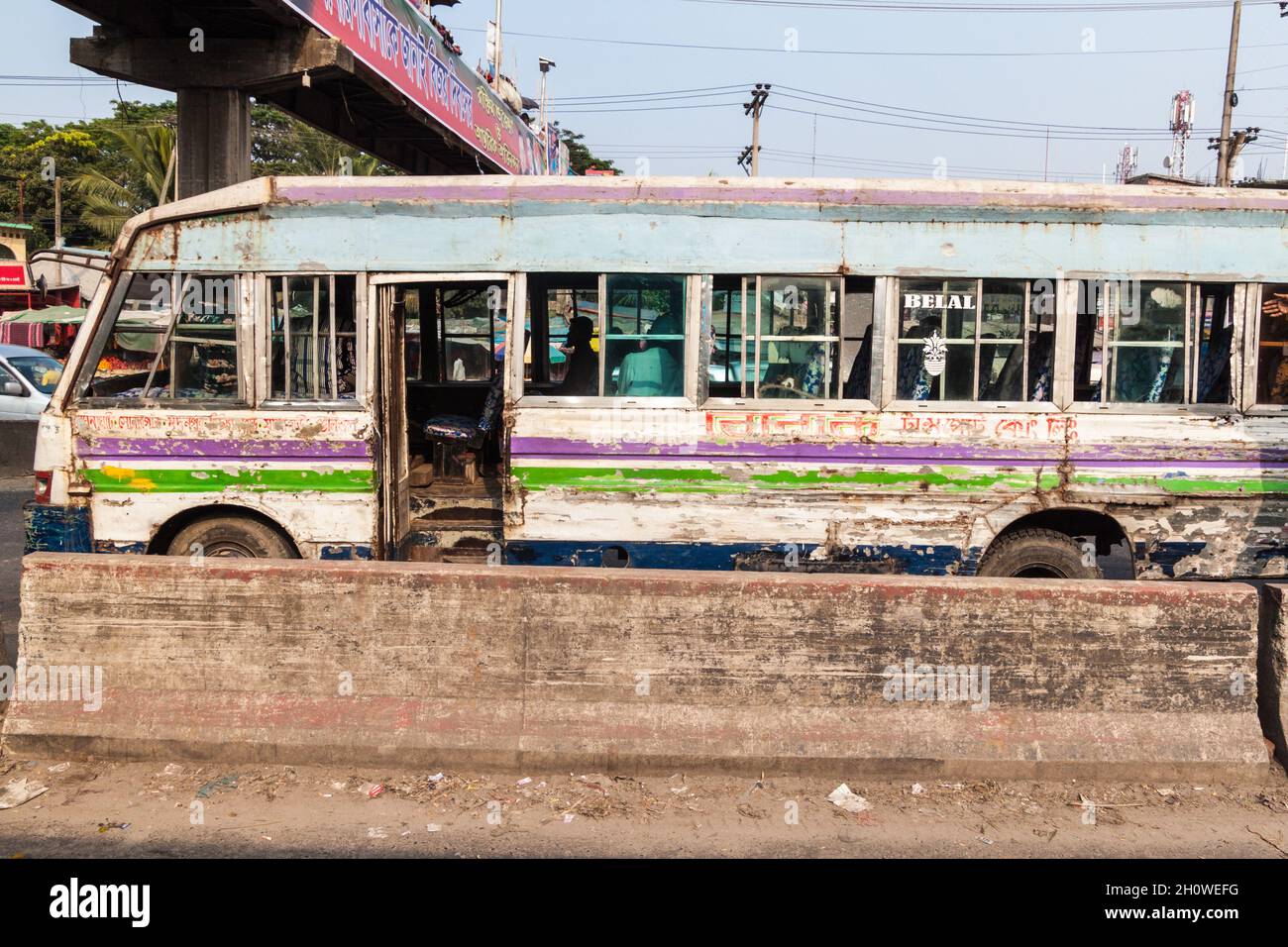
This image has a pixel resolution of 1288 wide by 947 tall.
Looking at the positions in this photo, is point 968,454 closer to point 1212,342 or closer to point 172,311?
point 1212,342

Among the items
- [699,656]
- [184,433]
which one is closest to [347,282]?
[184,433]

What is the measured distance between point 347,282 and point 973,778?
499 cm

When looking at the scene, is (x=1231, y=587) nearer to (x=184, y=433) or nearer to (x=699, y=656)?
(x=699, y=656)

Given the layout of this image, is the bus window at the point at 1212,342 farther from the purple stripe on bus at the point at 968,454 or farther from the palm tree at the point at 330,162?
the palm tree at the point at 330,162

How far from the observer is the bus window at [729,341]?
7.41m

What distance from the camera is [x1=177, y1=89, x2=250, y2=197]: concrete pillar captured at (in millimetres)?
11656

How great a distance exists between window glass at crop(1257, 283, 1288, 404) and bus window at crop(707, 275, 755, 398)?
11.1 feet

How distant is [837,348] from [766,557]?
58.0 inches

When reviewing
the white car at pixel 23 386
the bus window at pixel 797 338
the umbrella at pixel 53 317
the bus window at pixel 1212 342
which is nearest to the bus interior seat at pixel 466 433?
the bus window at pixel 797 338

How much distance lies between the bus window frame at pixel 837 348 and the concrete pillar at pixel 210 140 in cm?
684

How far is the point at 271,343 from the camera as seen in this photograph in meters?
7.41

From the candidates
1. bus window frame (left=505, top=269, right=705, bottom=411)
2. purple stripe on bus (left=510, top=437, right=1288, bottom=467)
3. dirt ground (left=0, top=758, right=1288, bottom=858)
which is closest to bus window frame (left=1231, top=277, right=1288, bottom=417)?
purple stripe on bus (left=510, top=437, right=1288, bottom=467)

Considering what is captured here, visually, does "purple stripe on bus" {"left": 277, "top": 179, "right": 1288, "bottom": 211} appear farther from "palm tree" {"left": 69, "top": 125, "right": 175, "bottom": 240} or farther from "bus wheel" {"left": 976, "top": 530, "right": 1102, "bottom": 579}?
"palm tree" {"left": 69, "top": 125, "right": 175, "bottom": 240}
